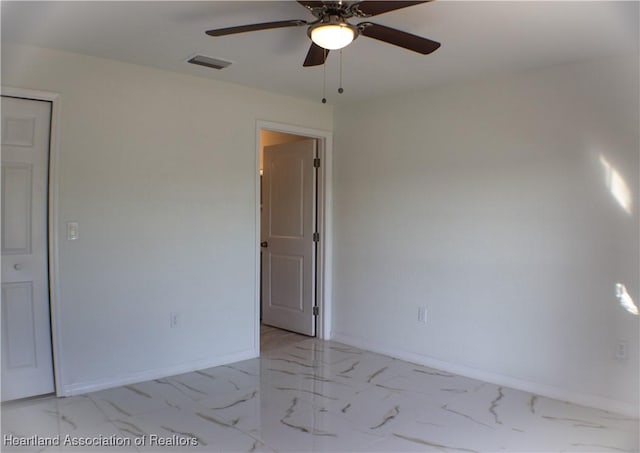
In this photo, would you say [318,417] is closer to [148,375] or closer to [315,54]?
[148,375]

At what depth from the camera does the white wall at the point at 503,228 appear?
3.13m

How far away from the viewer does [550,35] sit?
2.80 meters

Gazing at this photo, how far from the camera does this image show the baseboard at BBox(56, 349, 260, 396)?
10.9 feet

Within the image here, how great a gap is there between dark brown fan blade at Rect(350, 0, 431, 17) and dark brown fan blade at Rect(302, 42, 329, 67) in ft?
1.21

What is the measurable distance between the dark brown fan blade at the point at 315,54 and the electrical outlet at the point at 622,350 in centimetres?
256

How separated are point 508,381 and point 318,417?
152 centimetres

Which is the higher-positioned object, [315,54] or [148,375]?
[315,54]

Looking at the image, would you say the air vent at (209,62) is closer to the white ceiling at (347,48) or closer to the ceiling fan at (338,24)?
the white ceiling at (347,48)

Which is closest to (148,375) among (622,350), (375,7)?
(375,7)

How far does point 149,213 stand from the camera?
3631mm

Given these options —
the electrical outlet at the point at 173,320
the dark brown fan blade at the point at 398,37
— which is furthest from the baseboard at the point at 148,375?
the dark brown fan blade at the point at 398,37

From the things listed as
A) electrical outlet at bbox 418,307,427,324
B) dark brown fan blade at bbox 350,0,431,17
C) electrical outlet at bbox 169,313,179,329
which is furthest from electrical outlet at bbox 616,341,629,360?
electrical outlet at bbox 169,313,179,329

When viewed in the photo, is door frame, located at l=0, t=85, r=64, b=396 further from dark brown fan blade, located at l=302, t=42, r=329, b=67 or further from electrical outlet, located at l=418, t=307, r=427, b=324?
electrical outlet, located at l=418, t=307, r=427, b=324

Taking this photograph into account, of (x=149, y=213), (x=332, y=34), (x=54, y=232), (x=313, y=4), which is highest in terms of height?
(x=313, y=4)
